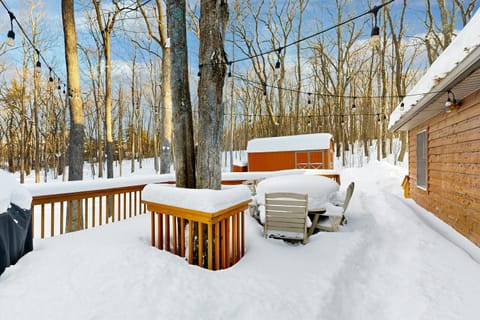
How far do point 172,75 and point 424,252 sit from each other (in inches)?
179

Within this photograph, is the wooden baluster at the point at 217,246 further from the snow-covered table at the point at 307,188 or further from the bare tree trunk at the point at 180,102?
the snow-covered table at the point at 307,188

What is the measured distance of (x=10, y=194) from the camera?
230cm

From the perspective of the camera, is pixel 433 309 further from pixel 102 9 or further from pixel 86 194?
pixel 102 9

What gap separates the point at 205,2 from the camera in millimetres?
3080

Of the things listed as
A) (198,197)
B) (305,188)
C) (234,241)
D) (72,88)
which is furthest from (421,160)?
(72,88)

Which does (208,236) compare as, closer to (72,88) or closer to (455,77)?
(455,77)

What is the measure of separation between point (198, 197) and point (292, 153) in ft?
44.5

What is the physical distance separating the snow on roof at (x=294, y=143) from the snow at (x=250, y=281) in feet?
37.5

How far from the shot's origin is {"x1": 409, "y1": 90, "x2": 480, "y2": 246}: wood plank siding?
379 centimetres

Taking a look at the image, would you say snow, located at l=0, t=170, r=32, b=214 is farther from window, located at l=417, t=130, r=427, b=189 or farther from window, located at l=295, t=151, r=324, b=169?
window, located at l=295, t=151, r=324, b=169

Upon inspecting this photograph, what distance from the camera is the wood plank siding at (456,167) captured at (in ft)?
12.4

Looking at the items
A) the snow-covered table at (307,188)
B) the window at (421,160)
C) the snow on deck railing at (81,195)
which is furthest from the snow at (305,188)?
the window at (421,160)

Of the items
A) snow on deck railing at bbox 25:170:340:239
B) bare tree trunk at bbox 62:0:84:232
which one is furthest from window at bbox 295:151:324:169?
bare tree trunk at bbox 62:0:84:232

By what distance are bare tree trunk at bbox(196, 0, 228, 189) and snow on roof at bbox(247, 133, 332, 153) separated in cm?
1280
